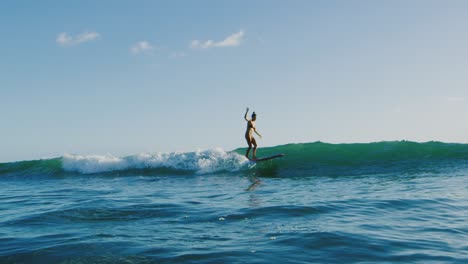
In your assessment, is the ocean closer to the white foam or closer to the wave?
the wave

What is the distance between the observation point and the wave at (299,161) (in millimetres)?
17359

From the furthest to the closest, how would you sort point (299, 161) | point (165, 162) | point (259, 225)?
point (165, 162) < point (299, 161) < point (259, 225)

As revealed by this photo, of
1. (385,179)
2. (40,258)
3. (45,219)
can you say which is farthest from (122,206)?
(385,179)

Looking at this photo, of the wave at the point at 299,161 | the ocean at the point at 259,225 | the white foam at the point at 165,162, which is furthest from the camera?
the white foam at the point at 165,162

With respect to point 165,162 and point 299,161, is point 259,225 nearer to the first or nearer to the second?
point 299,161

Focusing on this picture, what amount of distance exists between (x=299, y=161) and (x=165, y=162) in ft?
24.6

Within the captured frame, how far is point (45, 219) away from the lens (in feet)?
25.1

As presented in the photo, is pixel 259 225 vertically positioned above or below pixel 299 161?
below

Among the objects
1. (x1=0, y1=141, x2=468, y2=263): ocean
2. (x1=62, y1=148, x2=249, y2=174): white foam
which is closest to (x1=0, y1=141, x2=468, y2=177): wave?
(x1=62, y1=148, x2=249, y2=174): white foam

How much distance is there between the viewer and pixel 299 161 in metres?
19.6

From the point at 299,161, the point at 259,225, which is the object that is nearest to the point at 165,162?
the point at 299,161

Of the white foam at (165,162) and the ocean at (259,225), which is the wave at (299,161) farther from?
the ocean at (259,225)

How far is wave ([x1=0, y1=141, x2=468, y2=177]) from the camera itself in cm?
1736

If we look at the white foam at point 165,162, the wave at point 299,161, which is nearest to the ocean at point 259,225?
the wave at point 299,161
